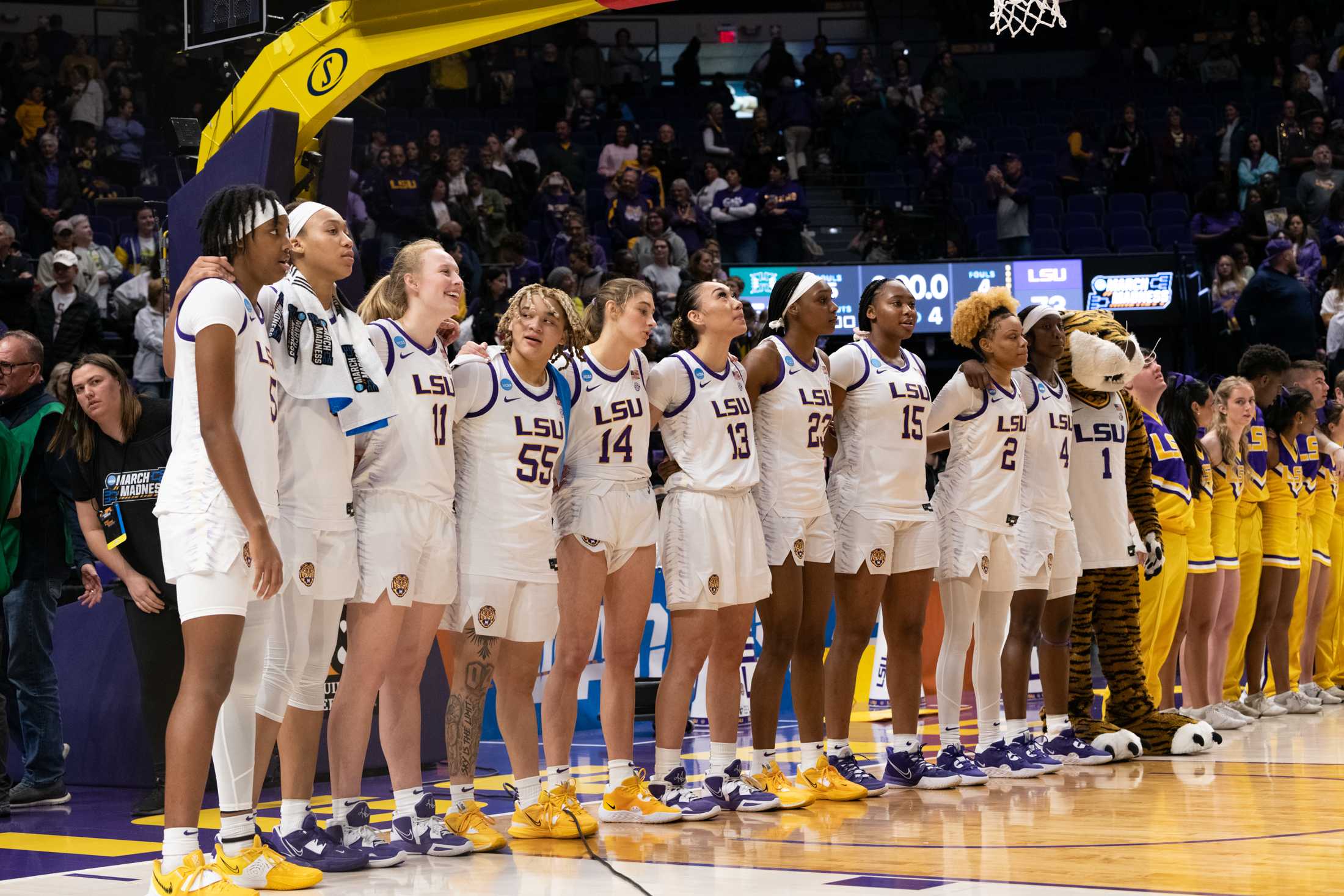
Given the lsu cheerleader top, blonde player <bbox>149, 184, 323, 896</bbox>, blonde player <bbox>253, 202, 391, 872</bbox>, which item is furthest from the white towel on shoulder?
the lsu cheerleader top

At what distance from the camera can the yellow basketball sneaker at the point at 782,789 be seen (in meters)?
6.17

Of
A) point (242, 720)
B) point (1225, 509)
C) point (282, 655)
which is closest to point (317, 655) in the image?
point (282, 655)

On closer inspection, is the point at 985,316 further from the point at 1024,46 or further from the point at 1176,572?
the point at 1024,46

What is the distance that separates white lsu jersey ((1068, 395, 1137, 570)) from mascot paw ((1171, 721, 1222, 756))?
35.8 inches

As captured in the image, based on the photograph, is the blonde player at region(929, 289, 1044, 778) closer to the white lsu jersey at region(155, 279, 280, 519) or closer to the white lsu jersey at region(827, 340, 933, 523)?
the white lsu jersey at region(827, 340, 933, 523)

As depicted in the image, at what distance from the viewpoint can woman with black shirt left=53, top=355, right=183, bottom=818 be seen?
6539 mm

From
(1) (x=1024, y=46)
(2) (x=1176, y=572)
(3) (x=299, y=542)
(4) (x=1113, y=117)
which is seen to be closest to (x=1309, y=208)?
(4) (x=1113, y=117)

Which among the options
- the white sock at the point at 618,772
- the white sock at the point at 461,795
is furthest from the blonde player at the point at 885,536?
the white sock at the point at 461,795

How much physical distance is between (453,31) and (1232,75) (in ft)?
54.7

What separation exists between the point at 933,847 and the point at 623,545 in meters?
1.64

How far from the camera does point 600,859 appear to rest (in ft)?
16.8

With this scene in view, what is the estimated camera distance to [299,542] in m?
4.63

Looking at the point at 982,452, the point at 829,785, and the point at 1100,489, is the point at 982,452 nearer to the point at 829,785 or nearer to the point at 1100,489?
the point at 1100,489

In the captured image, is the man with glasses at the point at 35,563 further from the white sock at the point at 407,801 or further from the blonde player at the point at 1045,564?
the blonde player at the point at 1045,564
